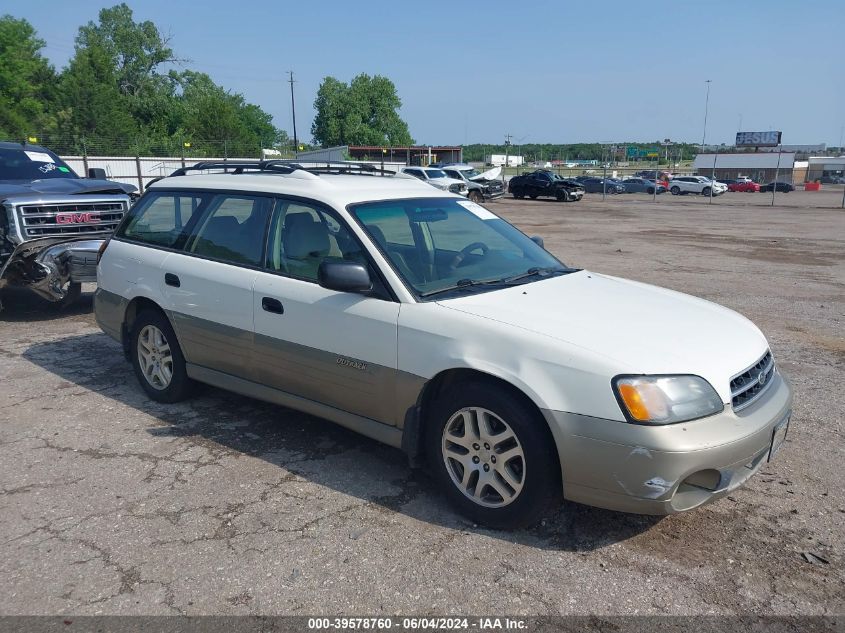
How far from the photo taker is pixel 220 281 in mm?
4625

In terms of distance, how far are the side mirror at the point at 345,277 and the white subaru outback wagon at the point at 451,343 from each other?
0.01 metres

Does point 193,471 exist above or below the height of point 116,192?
below

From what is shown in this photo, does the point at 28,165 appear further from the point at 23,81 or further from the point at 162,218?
the point at 23,81

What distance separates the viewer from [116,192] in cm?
884

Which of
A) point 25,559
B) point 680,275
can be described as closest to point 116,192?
point 25,559

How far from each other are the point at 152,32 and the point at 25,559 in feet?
292

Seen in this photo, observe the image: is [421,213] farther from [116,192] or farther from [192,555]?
[116,192]

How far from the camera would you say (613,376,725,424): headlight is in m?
3.01

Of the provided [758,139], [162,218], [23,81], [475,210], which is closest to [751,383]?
[475,210]

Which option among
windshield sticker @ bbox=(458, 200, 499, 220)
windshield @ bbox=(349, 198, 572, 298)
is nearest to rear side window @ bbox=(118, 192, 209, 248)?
windshield @ bbox=(349, 198, 572, 298)

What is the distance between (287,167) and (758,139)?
→ 10456 centimetres

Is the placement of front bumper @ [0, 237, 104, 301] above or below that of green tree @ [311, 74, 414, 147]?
below

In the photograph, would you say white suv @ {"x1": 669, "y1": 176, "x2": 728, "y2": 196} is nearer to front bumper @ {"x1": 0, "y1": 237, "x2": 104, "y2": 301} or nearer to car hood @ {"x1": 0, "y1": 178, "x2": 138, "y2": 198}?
car hood @ {"x1": 0, "y1": 178, "x2": 138, "y2": 198}

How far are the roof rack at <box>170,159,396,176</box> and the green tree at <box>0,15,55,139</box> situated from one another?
180 feet
